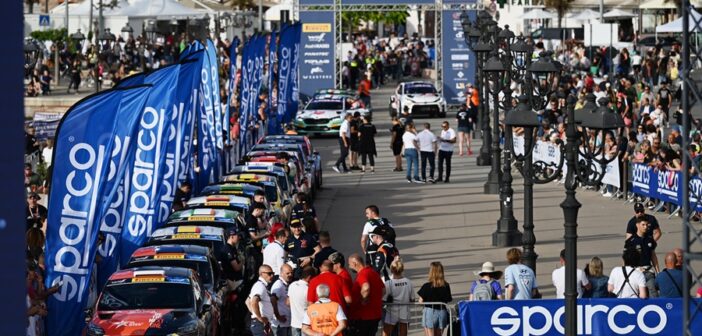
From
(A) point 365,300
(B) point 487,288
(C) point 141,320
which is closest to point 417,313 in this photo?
(B) point 487,288

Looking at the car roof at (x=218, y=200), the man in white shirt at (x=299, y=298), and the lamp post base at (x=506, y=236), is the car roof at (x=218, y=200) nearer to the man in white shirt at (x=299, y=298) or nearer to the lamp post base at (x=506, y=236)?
the lamp post base at (x=506, y=236)

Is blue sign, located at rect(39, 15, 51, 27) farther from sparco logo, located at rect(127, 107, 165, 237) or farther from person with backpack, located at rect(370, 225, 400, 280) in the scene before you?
person with backpack, located at rect(370, 225, 400, 280)

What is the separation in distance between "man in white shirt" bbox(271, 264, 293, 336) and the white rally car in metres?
34.8

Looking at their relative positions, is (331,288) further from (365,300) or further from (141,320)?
(141,320)

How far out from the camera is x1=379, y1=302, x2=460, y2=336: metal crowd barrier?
55.2ft

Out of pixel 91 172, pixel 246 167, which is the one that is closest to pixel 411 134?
pixel 246 167

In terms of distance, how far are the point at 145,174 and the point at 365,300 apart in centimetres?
621

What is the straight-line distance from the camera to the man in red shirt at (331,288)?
53.6 ft

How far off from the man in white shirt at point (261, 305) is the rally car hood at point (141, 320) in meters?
0.67

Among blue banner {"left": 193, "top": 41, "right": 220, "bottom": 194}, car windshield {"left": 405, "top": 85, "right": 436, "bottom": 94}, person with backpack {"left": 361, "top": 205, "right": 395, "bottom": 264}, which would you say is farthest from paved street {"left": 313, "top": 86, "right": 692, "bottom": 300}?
car windshield {"left": 405, "top": 85, "right": 436, "bottom": 94}

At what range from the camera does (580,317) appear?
16.6 metres

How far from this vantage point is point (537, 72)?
2120 cm

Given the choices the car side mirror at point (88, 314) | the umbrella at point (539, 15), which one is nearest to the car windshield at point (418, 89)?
the umbrella at point (539, 15)

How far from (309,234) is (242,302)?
125 centimetres
